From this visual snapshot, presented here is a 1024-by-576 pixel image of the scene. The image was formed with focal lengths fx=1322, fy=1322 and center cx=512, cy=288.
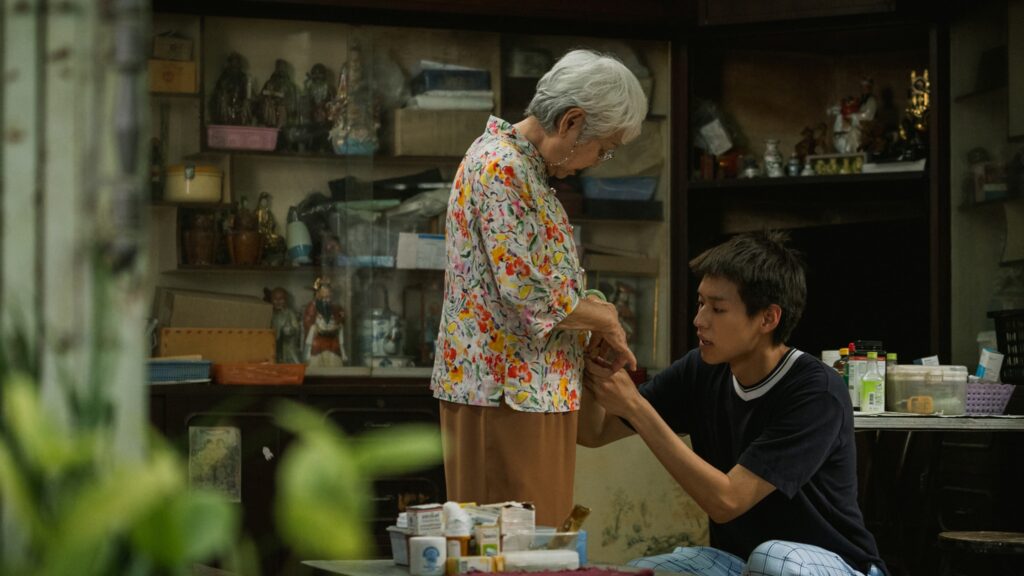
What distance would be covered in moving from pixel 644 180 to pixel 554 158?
237cm

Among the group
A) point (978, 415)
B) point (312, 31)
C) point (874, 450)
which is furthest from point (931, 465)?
point (312, 31)

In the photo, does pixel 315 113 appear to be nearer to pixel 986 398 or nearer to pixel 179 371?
pixel 179 371

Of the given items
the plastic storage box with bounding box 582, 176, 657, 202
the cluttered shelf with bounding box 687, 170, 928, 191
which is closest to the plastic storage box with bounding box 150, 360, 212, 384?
the plastic storage box with bounding box 582, 176, 657, 202

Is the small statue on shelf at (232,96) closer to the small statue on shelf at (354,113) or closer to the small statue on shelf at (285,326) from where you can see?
the small statue on shelf at (354,113)

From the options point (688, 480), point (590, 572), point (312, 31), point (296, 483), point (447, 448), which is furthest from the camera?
point (312, 31)

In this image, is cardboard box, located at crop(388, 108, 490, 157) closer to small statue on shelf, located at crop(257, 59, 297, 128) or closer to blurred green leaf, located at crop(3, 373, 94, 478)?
small statue on shelf, located at crop(257, 59, 297, 128)

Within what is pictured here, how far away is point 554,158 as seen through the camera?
2.48m

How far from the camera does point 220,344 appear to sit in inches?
177

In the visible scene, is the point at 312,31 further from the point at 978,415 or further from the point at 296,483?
the point at 296,483

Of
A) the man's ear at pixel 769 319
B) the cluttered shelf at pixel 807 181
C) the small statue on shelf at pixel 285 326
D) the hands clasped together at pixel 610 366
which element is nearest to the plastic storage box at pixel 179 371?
the small statue on shelf at pixel 285 326

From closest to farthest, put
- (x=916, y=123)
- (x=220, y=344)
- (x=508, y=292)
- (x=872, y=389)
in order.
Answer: (x=508, y=292)
(x=872, y=389)
(x=220, y=344)
(x=916, y=123)

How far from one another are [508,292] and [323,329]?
92.7 inches

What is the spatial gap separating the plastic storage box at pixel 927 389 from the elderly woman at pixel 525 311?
1047mm

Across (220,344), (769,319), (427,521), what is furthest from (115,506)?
(220,344)
